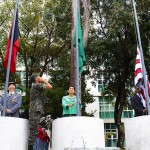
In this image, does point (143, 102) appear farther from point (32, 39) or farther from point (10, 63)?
point (32, 39)

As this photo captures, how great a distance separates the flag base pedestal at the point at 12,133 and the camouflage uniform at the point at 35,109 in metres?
0.15

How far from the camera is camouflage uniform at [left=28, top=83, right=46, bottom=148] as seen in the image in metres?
6.29

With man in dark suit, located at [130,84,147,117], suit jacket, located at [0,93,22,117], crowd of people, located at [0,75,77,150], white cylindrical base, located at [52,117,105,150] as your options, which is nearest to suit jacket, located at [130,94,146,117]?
man in dark suit, located at [130,84,147,117]

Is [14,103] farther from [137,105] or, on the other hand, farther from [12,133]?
[137,105]

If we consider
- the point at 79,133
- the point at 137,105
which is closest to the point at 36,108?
the point at 79,133

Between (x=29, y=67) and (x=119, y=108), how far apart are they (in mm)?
5893

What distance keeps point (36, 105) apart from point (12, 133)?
72cm

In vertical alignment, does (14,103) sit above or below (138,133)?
above

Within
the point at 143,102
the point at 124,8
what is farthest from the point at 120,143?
the point at 143,102

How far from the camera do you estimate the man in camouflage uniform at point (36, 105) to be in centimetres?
629

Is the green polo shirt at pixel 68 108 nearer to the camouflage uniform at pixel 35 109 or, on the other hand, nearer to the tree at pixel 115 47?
the camouflage uniform at pixel 35 109

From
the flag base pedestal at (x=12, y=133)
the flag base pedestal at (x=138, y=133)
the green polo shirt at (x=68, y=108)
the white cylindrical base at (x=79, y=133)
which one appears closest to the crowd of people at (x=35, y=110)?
the flag base pedestal at (x=12, y=133)

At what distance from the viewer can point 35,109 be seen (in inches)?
249

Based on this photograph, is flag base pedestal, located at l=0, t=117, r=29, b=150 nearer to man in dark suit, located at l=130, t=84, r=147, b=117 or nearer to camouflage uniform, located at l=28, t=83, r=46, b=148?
camouflage uniform, located at l=28, t=83, r=46, b=148
